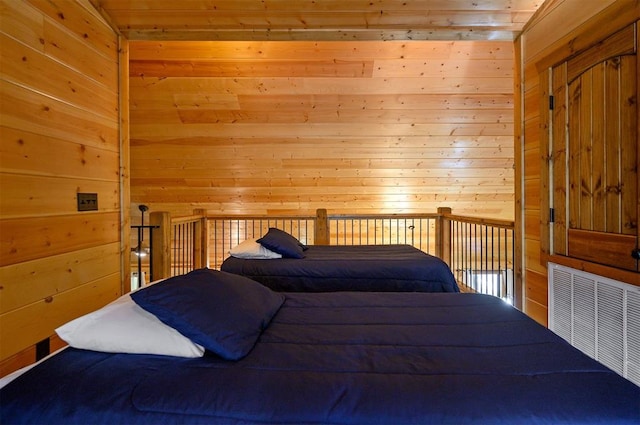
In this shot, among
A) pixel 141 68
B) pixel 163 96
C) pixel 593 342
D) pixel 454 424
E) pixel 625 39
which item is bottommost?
pixel 593 342

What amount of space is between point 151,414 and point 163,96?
3.88 meters

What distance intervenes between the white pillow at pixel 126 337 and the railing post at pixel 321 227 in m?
3.37

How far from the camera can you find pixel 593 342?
190cm

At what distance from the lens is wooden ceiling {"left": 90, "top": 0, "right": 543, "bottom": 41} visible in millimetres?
2432

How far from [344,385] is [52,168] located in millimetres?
1883

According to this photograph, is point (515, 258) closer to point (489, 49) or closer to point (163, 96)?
point (489, 49)

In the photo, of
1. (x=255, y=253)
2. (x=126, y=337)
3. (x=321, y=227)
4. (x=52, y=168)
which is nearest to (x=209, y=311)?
(x=126, y=337)

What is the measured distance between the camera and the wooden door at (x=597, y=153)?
171cm

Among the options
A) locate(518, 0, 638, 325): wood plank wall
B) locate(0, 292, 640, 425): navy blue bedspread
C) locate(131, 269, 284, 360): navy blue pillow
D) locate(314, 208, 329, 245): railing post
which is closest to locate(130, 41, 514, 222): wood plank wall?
locate(314, 208, 329, 245): railing post

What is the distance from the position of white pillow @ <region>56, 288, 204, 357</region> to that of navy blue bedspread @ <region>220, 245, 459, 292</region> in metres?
1.51

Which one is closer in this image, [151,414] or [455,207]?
[151,414]

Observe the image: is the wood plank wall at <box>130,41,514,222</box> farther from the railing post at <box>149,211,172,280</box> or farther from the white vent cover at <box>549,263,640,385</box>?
the white vent cover at <box>549,263,640,385</box>

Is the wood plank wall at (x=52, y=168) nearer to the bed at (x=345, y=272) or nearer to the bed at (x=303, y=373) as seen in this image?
the bed at (x=303, y=373)

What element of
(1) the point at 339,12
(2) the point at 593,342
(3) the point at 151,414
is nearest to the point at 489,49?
(1) the point at 339,12
